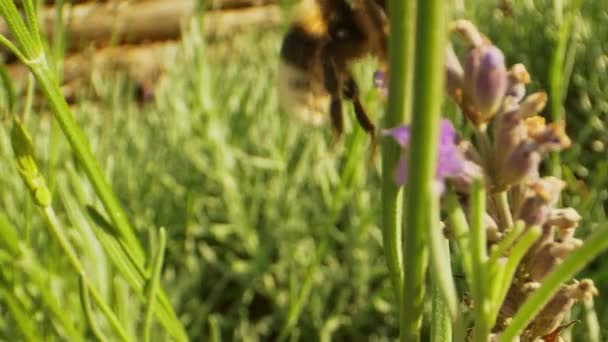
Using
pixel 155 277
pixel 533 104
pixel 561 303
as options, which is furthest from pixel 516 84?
pixel 155 277

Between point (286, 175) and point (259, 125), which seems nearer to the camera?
point (286, 175)

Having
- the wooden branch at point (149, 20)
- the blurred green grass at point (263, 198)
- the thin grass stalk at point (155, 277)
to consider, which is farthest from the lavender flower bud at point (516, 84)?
the wooden branch at point (149, 20)

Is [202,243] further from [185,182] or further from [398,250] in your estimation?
[398,250]

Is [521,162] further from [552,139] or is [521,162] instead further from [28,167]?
[28,167]

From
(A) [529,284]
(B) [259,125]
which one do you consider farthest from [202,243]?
(A) [529,284]

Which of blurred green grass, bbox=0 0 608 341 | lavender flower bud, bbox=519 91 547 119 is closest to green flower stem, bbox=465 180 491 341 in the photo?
lavender flower bud, bbox=519 91 547 119
